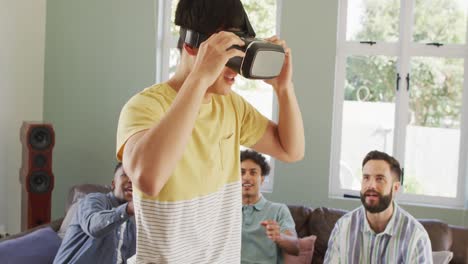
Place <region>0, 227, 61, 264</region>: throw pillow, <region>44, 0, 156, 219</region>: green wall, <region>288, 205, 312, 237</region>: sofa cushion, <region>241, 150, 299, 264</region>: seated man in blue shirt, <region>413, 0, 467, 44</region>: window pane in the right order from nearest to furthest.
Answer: <region>0, 227, 61, 264</region>: throw pillow → <region>241, 150, 299, 264</region>: seated man in blue shirt → <region>288, 205, 312, 237</region>: sofa cushion → <region>413, 0, 467, 44</region>: window pane → <region>44, 0, 156, 219</region>: green wall

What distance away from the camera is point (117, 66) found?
4836 millimetres

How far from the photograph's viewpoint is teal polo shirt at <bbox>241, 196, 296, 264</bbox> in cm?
375

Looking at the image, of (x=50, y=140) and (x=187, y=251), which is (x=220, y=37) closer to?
(x=187, y=251)

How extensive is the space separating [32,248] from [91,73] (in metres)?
1.69

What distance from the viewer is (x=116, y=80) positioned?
15.9 ft

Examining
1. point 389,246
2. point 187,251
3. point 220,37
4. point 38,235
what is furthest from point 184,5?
point 38,235

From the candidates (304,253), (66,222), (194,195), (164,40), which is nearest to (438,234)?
(304,253)

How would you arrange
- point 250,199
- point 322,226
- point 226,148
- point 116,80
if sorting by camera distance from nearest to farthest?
point 226,148
point 250,199
point 322,226
point 116,80

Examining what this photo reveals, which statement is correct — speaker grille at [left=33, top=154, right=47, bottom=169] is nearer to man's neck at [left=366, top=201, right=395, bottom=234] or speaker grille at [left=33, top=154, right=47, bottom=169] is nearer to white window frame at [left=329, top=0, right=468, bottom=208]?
white window frame at [left=329, top=0, right=468, bottom=208]

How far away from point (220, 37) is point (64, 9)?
400 centimetres

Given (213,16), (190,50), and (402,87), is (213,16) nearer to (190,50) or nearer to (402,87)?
(190,50)

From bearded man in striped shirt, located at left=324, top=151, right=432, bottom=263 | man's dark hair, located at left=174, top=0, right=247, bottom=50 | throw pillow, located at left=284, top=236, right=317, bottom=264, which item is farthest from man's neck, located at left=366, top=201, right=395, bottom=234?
man's dark hair, located at left=174, top=0, right=247, bottom=50

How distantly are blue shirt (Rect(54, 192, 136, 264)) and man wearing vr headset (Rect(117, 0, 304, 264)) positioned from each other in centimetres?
158

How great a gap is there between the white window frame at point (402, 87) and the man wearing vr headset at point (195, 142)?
3.19 metres
